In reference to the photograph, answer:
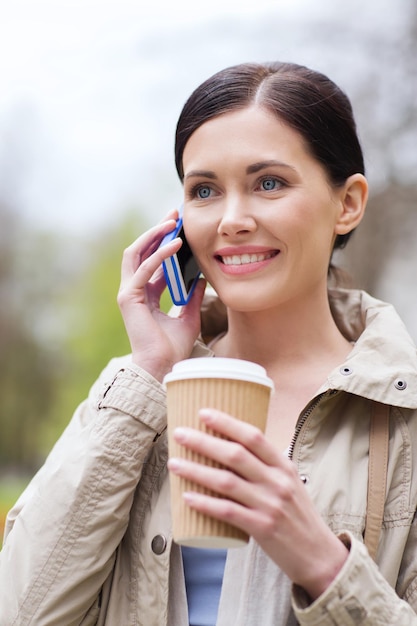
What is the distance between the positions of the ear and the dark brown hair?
3cm

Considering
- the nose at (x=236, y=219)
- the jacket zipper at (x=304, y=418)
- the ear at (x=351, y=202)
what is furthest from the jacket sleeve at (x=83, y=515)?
the ear at (x=351, y=202)

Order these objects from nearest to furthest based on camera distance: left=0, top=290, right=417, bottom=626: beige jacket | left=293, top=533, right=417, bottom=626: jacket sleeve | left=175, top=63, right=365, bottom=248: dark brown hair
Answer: left=293, top=533, right=417, bottom=626: jacket sleeve
left=0, top=290, right=417, bottom=626: beige jacket
left=175, top=63, right=365, bottom=248: dark brown hair

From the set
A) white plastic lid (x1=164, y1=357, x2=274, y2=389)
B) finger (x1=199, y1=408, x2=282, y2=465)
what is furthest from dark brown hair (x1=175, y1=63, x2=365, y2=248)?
finger (x1=199, y1=408, x2=282, y2=465)

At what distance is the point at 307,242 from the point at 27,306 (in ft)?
65.9

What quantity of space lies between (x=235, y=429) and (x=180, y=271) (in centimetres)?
101

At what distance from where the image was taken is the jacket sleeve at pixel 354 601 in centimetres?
165

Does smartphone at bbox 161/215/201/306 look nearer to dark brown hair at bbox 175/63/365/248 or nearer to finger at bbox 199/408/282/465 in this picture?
dark brown hair at bbox 175/63/365/248

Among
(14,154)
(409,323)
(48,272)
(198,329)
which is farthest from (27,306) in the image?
(198,329)

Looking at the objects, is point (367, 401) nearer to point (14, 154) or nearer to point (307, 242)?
point (307, 242)

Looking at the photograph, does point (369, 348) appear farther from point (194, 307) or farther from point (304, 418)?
point (194, 307)

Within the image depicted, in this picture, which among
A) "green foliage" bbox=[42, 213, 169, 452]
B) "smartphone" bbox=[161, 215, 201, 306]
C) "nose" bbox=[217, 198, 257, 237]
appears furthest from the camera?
"green foliage" bbox=[42, 213, 169, 452]

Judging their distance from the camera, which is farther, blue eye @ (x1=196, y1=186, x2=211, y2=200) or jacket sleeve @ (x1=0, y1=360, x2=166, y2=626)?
blue eye @ (x1=196, y1=186, x2=211, y2=200)

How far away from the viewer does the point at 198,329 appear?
2.47 metres

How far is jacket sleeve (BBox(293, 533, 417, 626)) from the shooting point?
65.0 inches
